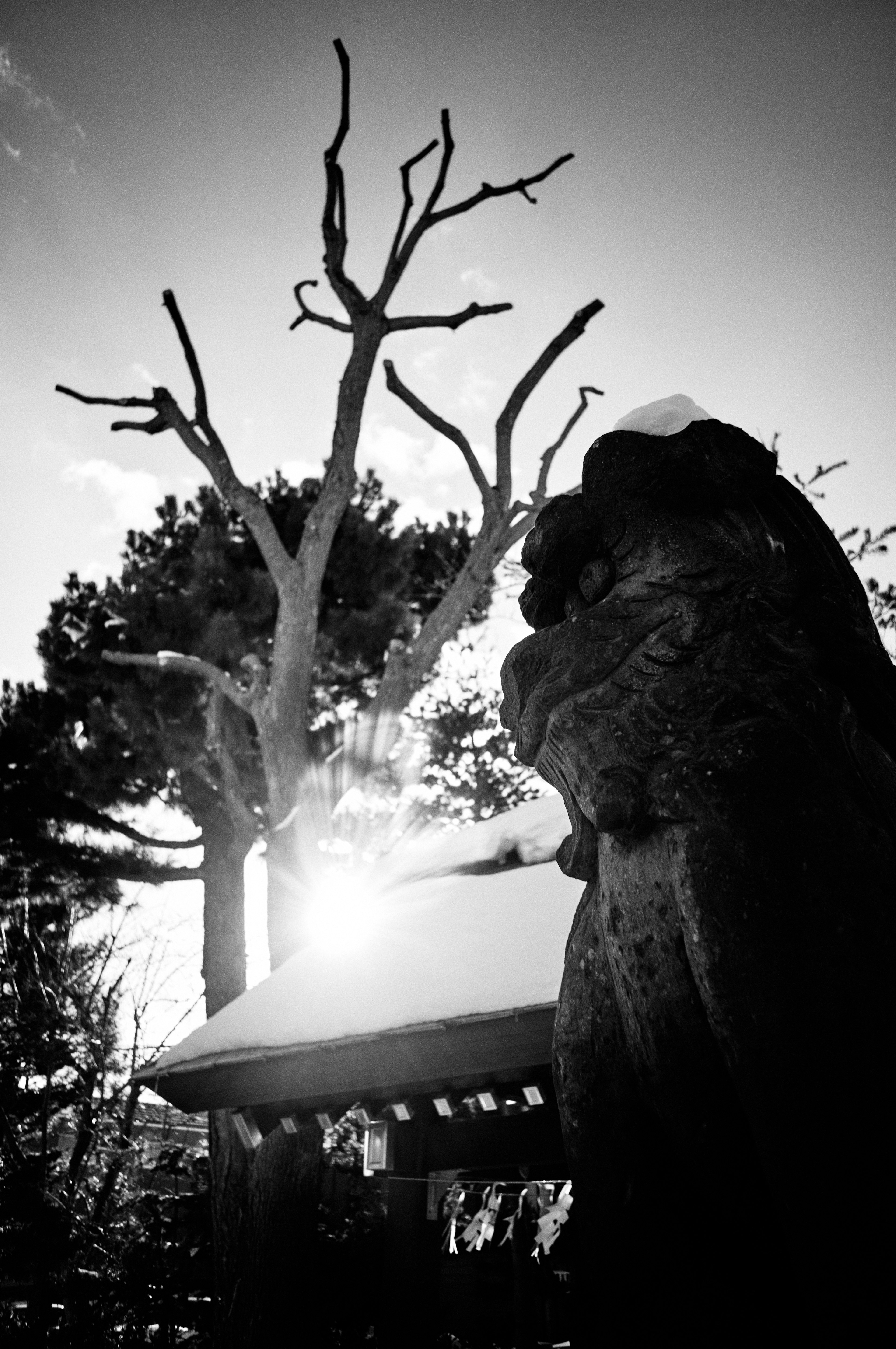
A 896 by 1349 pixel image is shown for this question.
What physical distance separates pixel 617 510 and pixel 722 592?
1.02 feet

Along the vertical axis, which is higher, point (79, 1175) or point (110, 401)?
point (110, 401)

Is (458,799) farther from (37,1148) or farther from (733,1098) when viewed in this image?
(733,1098)

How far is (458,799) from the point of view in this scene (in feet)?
39.9

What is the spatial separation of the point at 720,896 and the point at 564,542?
2.73 feet

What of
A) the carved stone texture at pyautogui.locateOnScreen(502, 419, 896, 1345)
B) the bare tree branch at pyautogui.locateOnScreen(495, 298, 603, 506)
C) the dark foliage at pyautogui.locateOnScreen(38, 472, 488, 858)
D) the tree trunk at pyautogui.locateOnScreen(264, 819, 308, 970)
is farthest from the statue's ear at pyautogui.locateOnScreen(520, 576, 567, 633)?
the dark foliage at pyautogui.locateOnScreen(38, 472, 488, 858)

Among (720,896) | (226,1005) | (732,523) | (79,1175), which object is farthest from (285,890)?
(720,896)

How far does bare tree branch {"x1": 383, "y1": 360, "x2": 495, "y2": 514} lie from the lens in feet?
26.2

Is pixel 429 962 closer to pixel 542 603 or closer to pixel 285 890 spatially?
pixel 542 603

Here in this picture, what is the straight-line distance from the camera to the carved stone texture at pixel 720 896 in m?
1.02

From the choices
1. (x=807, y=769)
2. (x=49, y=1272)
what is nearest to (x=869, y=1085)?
(x=807, y=769)

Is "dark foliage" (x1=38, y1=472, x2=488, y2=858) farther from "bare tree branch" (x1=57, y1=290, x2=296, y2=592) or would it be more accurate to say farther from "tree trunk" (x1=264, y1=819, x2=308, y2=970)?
"tree trunk" (x1=264, y1=819, x2=308, y2=970)

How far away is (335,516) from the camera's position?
25.0ft

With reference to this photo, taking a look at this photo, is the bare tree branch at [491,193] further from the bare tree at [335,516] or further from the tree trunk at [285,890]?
the tree trunk at [285,890]

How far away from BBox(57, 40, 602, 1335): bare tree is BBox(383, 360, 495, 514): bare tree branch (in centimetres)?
1
